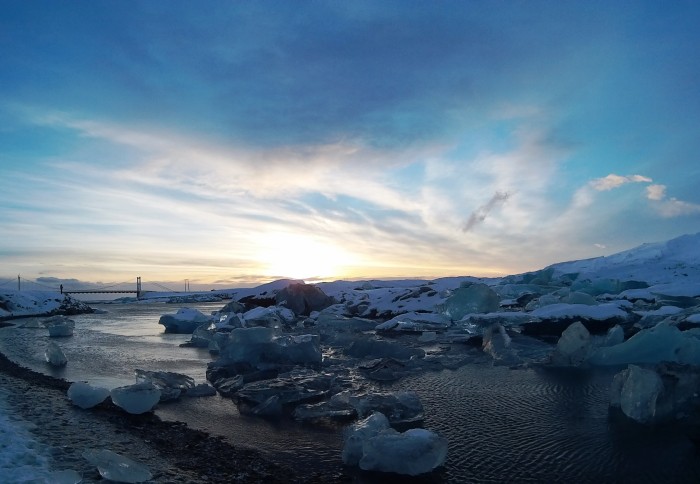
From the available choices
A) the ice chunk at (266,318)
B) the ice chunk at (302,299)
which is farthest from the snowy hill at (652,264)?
the ice chunk at (266,318)

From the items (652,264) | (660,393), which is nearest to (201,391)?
(660,393)

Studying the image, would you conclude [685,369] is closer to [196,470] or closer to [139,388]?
[196,470]

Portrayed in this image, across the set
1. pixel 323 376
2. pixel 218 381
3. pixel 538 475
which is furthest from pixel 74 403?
pixel 538 475

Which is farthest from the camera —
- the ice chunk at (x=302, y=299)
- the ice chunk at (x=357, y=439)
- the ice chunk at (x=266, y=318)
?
the ice chunk at (x=302, y=299)

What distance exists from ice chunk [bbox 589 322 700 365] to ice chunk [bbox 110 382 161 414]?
943cm

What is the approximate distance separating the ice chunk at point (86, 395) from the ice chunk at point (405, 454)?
4.43 metres

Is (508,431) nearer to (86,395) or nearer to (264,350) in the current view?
(86,395)

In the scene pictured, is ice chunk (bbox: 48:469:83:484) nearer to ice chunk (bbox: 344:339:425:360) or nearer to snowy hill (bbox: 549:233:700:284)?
ice chunk (bbox: 344:339:425:360)

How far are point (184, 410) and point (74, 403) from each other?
157cm

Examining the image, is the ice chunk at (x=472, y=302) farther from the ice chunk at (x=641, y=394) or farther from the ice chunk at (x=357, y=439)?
the ice chunk at (x=357, y=439)

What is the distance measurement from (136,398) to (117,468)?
2.86 meters

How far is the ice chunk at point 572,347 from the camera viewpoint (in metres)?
11.0

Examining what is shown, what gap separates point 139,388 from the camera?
7.10 m

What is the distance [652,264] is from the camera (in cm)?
2975
